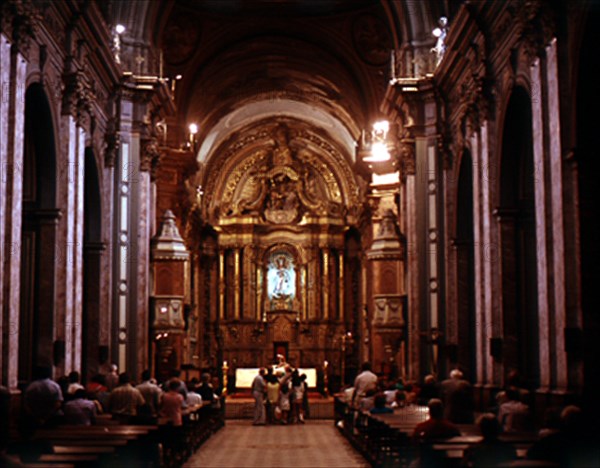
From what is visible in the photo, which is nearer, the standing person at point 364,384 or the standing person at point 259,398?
the standing person at point 364,384

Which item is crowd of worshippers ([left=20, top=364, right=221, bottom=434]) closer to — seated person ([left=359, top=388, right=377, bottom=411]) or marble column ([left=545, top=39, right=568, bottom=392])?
seated person ([left=359, top=388, right=377, bottom=411])

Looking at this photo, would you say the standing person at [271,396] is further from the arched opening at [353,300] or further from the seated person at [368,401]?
the arched opening at [353,300]

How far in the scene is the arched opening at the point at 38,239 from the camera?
15523mm

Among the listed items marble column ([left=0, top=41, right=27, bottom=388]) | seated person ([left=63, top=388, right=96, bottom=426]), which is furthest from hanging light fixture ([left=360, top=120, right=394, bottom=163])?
seated person ([left=63, top=388, right=96, bottom=426])

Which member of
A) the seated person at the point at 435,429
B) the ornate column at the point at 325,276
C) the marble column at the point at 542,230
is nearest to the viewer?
the seated person at the point at 435,429

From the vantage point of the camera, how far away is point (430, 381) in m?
15.9

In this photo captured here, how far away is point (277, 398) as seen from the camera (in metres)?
24.0

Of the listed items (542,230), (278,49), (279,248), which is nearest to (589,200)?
(542,230)

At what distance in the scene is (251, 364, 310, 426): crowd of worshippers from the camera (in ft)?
77.2

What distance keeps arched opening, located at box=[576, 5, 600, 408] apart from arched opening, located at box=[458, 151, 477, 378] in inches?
306

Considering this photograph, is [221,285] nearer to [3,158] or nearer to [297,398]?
[297,398]

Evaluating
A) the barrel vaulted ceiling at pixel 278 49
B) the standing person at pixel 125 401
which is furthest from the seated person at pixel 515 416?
the barrel vaulted ceiling at pixel 278 49

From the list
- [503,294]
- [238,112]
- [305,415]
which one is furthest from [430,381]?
[238,112]

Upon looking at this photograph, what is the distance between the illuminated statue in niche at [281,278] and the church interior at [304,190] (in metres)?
0.09
